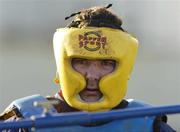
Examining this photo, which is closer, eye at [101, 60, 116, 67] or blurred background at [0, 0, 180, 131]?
eye at [101, 60, 116, 67]

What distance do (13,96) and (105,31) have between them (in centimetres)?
570

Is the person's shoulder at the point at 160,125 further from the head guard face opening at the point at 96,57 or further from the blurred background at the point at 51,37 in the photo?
the blurred background at the point at 51,37

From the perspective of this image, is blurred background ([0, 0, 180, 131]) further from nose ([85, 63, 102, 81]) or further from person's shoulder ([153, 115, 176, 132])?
nose ([85, 63, 102, 81])

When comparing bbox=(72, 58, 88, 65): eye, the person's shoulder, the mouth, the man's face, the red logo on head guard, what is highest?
the red logo on head guard

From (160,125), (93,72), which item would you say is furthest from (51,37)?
(93,72)

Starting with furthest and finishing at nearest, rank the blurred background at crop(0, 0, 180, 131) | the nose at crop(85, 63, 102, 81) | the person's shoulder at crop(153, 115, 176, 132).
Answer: the blurred background at crop(0, 0, 180, 131), the person's shoulder at crop(153, 115, 176, 132), the nose at crop(85, 63, 102, 81)

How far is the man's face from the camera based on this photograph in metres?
3.47

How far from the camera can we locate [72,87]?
3.50m

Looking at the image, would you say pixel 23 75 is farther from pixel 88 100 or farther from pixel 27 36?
pixel 88 100

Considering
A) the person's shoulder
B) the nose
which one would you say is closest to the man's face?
the nose

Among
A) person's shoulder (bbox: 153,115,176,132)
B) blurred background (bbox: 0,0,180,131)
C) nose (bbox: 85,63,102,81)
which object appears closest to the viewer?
nose (bbox: 85,63,102,81)

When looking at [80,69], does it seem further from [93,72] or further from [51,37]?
[51,37]

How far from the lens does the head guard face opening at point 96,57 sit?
3477mm

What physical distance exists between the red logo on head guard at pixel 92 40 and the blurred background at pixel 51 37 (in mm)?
5545
